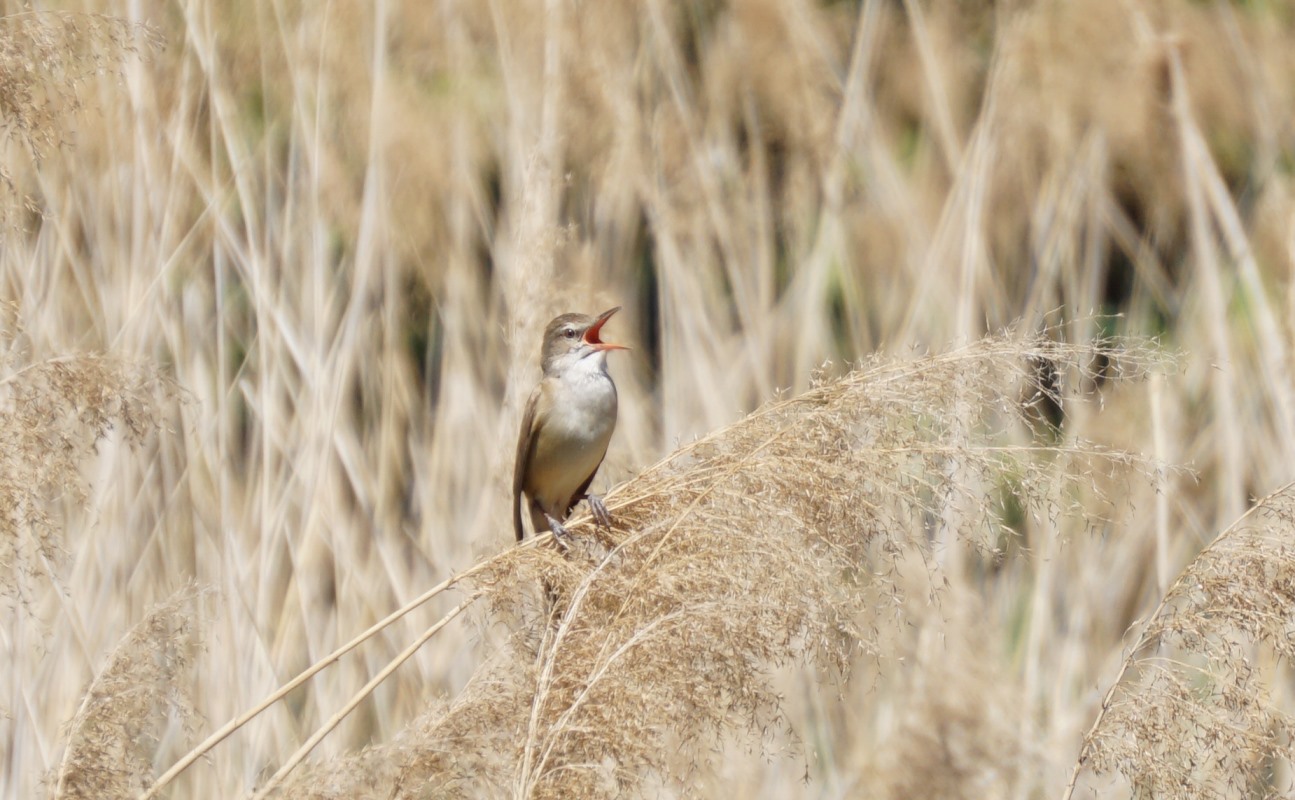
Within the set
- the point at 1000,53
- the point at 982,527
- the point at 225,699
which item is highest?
the point at 1000,53

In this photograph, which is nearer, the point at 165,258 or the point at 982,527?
the point at 982,527

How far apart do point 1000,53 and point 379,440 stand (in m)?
2.28

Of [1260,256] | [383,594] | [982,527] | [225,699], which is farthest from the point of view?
[1260,256]

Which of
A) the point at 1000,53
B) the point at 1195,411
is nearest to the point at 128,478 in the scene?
the point at 1000,53

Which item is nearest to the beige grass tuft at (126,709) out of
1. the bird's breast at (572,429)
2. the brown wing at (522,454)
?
the brown wing at (522,454)

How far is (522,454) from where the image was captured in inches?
147

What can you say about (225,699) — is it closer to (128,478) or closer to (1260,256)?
(128,478)

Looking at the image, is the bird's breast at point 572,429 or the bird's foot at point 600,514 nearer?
the bird's foot at point 600,514

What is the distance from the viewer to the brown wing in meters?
3.59

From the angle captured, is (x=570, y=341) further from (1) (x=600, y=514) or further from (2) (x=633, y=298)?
(1) (x=600, y=514)

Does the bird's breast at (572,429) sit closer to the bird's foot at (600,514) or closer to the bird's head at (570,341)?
the bird's head at (570,341)

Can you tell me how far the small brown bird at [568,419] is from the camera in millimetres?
3877

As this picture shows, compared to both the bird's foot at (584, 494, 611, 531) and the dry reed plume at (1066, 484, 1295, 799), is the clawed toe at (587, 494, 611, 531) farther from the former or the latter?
the dry reed plume at (1066, 484, 1295, 799)

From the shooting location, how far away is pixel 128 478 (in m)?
3.71
